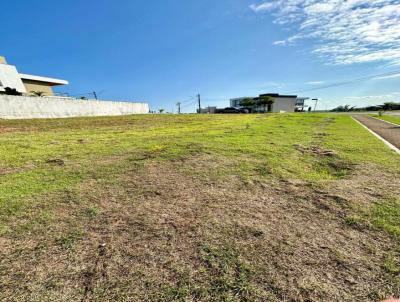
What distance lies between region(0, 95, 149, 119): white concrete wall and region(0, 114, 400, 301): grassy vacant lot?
541 inches

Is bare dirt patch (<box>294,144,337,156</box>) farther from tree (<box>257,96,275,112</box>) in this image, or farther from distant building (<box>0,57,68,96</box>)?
tree (<box>257,96,275,112</box>)

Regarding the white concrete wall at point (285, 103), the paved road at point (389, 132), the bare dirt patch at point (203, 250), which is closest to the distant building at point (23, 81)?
the bare dirt patch at point (203, 250)

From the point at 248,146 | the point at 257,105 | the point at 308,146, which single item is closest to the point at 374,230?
the point at 248,146

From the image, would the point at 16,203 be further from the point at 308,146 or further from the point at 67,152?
Result: the point at 308,146

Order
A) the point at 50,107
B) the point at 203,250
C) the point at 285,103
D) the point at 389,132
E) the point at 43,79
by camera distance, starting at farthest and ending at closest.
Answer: the point at 285,103, the point at 43,79, the point at 50,107, the point at 389,132, the point at 203,250

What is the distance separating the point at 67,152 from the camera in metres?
6.39

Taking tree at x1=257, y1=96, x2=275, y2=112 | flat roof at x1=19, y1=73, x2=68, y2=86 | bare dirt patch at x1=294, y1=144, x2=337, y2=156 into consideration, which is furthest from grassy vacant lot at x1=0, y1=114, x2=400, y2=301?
tree at x1=257, y1=96, x2=275, y2=112

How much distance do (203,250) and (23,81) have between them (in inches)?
1349

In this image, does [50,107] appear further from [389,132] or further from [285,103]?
[285,103]

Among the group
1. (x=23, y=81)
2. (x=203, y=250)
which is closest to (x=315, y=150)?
(x=203, y=250)

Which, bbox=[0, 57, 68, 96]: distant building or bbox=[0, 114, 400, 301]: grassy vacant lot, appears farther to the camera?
bbox=[0, 57, 68, 96]: distant building

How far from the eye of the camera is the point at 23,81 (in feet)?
89.1

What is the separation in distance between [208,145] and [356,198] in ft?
14.2

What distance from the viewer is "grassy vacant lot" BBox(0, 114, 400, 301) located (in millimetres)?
1823
